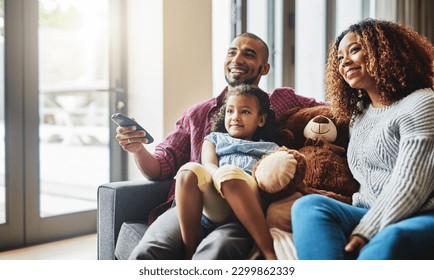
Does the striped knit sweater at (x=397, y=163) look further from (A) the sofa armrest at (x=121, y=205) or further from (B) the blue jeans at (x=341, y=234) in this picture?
(A) the sofa armrest at (x=121, y=205)

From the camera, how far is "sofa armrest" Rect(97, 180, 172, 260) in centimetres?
119

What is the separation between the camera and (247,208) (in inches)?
35.5

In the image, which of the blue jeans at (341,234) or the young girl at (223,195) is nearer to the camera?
the blue jeans at (341,234)

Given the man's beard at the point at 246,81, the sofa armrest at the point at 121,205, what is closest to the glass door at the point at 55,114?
the sofa armrest at the point at 121,205

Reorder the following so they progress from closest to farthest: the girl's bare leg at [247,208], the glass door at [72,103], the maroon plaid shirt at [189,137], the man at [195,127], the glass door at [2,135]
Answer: the girl's bare leg at [247,208] < the man at [195,127] < the maroon plaid shirt at [189,137] < the glass door at [2,135] < the glass door at [72,103]

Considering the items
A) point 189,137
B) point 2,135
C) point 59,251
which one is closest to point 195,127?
point 189,137

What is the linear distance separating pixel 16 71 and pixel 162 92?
0.57 m

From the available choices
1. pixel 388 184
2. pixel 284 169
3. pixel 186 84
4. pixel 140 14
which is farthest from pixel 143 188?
pixel 140 14

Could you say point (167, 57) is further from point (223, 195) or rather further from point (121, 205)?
point (223, 195)

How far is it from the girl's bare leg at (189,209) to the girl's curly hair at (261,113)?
0.83 ft

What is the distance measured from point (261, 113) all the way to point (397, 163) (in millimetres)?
381

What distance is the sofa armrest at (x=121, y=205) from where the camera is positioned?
3.90 feet

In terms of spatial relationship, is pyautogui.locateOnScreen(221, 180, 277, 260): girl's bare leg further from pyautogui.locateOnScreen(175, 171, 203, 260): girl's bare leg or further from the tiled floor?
the tiled floor

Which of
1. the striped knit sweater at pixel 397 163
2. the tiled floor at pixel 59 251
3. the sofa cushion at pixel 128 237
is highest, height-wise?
the striped knit sweater at pixel 397 163
